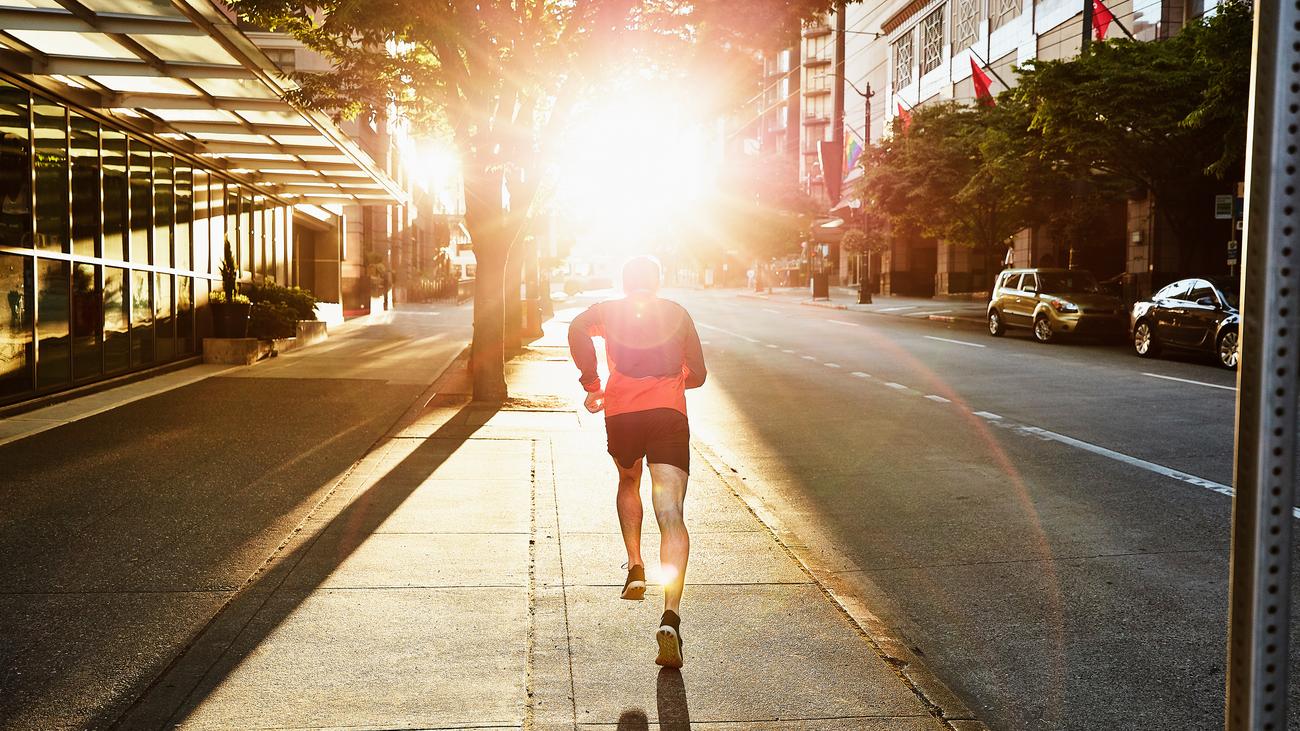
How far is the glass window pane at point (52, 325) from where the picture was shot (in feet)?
45.0

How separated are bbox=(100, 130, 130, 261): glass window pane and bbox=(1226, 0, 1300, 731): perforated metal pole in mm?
16359

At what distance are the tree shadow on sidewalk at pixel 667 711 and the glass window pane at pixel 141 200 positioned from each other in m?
14.8

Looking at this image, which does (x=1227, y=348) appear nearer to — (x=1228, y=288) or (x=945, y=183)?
(x=1228, y=288)

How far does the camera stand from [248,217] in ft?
82.9

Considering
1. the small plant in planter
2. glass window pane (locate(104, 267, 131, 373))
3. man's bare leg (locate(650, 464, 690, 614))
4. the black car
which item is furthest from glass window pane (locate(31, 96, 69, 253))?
the black car

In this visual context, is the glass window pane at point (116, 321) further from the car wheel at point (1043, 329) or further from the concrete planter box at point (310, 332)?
the car wheel at point (1043, 329)

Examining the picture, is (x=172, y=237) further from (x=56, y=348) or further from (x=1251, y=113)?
(x=1251, y=113)

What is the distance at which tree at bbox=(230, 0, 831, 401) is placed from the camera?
1503 centimetres

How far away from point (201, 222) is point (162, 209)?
7.85 feet

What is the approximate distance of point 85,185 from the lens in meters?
15.2

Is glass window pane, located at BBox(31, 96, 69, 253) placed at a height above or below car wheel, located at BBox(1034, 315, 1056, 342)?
above

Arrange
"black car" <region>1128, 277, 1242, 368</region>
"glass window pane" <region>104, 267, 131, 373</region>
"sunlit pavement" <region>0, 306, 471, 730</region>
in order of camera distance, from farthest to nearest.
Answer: "black car" <region>1128, 277, 1242, 368</region>, "glass window pane" <region>104, 267, 131, 373</region>, "sunlit pavement" <region>0, 306, 471, 730</region>

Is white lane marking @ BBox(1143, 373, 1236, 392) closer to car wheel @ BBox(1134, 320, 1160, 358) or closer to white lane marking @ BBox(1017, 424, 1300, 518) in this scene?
car wheel @ BBox(1134, 320, 1160, 358)

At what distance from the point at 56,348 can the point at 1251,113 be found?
14.8m
